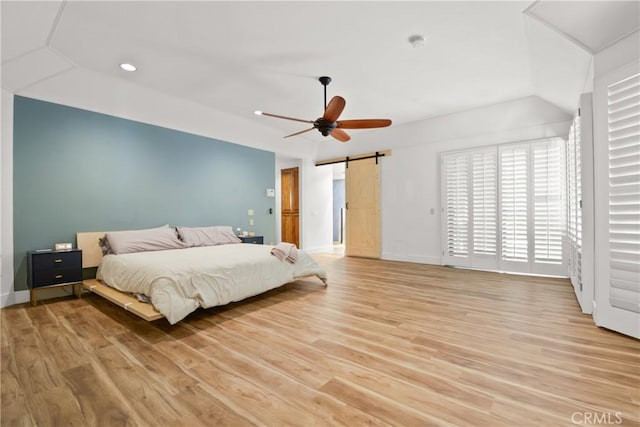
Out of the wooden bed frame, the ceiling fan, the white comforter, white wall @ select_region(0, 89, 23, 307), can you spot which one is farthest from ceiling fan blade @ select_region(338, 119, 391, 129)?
white wall @ select_region(0, 89, 23, 307)

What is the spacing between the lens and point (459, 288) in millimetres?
3885

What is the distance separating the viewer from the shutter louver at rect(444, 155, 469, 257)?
5.30 m

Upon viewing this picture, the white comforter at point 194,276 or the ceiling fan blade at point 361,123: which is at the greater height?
the ceiling fan blade at point 361,123

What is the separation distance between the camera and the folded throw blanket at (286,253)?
365 centimetres

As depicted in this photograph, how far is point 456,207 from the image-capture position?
5391 millimetres

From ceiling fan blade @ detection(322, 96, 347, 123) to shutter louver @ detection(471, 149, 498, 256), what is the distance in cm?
312

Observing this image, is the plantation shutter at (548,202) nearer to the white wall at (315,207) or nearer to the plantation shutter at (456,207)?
the plantation shutter at (456,207)

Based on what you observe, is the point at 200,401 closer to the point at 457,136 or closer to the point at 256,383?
the point at 256,383

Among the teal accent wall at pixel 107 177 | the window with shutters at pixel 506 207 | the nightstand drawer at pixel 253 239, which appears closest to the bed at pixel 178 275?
the teal accent wall at pixel 107 177

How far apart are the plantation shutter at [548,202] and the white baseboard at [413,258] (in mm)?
1579

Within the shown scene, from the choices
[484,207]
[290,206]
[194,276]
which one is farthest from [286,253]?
[290,206]

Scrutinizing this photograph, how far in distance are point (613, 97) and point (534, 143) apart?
245cm

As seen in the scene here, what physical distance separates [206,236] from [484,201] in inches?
189

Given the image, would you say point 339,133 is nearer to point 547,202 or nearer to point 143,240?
point 143,240
